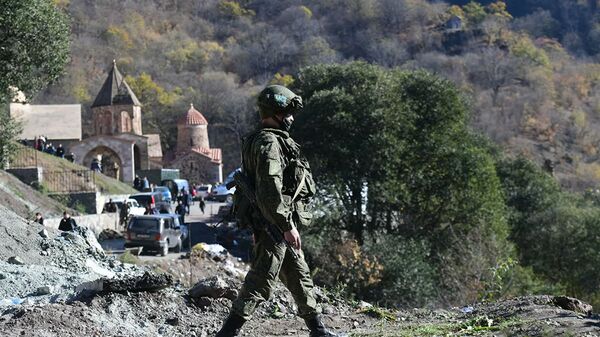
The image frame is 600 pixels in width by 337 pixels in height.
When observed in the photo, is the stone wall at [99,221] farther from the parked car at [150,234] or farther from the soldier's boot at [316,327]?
the soldier's boot at [316,327]

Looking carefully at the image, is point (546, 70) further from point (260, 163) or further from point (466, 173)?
point (260, 163)

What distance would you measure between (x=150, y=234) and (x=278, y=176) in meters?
19.7

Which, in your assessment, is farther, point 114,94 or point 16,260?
point 114,94

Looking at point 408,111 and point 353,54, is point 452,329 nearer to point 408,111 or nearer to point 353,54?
point 408,111

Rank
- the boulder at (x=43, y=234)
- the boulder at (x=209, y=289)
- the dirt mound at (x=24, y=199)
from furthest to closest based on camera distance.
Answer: the dirt mound at (x=24, y=199) < the boulder at (x=43, y=234) < the boulder at (x=209, y=289)

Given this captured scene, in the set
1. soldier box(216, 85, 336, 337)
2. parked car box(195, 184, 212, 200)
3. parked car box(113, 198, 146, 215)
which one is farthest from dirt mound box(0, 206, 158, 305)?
parked car box(195, 184, 212, 200)

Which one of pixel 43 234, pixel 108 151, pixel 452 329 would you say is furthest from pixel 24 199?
pixel 108 151

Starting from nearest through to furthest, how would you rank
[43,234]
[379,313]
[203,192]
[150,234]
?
1. [379,313]
2. [43,234]
3. [150,234]
4. [203,192]

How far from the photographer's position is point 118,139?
71438 millimetres

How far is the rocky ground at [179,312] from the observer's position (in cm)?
786

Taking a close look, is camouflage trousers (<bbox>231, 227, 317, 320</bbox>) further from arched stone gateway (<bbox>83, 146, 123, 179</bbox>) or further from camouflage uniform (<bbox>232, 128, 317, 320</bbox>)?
arched stone gateway (<bbox>83, 146, 123, 179</bbox>)

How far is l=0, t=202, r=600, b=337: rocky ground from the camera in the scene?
7.86 m

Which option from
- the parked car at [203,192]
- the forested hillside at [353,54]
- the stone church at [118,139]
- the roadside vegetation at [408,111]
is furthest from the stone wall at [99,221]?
the forested hillside at [353,54]

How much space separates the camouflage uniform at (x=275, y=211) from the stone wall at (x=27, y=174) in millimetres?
27654
